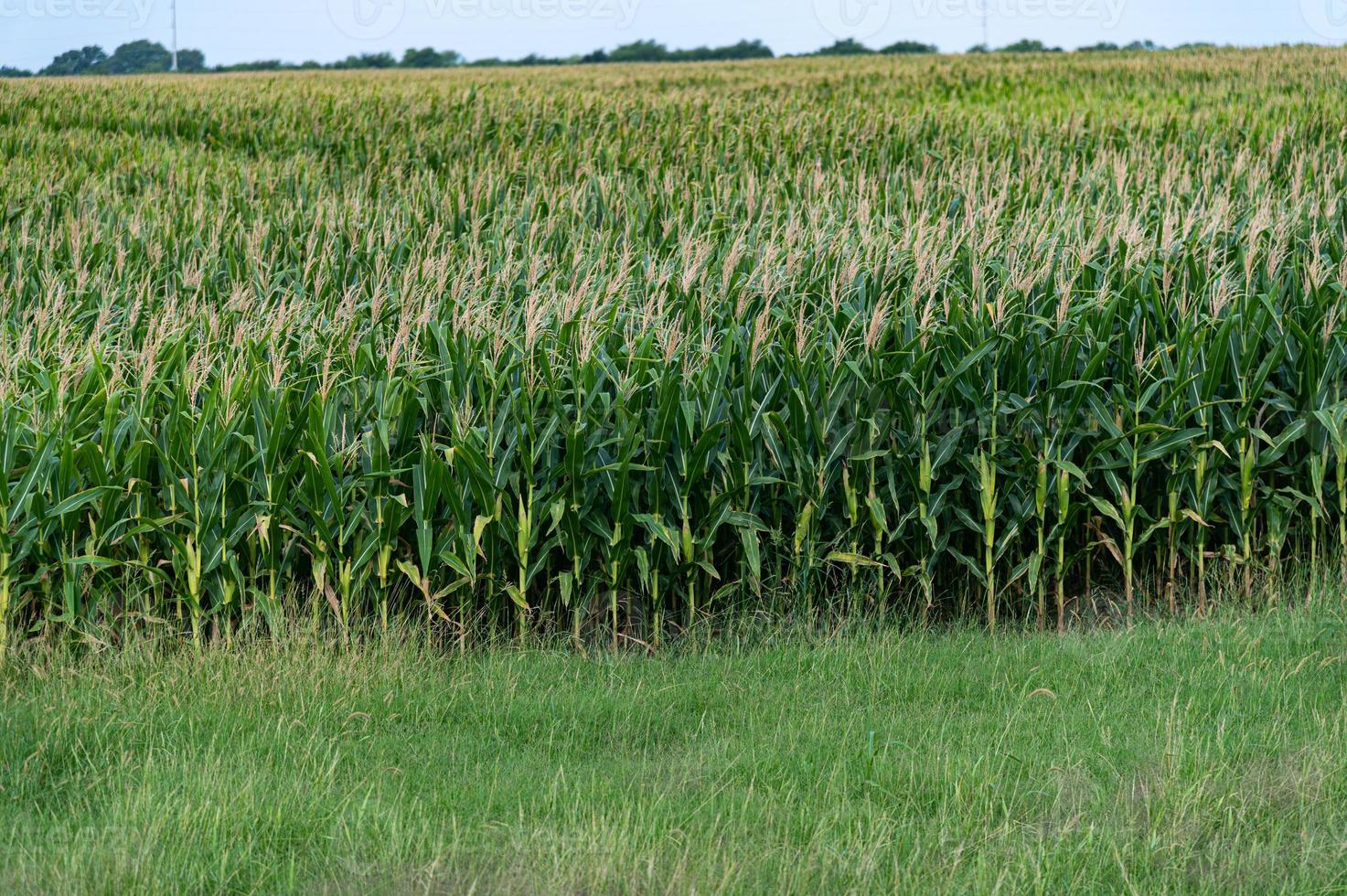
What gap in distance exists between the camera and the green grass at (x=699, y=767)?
3.42m

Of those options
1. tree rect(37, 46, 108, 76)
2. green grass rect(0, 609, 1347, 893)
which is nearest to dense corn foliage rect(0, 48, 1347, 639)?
green grass rect(0, 609, 1347, 893)

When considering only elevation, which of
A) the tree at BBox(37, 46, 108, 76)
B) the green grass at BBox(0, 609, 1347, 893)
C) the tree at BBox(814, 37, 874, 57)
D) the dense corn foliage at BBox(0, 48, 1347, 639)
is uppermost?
the tree at BBox(814, 37, 874, 57)

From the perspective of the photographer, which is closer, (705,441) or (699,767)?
(699,767)

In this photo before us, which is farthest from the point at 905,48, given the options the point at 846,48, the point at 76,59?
the point at 76,59

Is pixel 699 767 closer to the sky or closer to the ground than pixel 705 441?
closer to the ground

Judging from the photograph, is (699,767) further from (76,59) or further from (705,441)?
(76,59)

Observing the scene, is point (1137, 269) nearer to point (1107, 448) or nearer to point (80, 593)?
point (1107, 448)

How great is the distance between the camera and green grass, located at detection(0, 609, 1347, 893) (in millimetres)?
3418

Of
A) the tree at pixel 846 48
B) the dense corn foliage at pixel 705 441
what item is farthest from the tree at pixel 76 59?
the tree at pixel 846 48

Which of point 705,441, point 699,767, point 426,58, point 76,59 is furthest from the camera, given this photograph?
point 426,58

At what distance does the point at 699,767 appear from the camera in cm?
416

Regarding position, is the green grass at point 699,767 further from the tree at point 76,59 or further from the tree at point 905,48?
the tree at point 905,48

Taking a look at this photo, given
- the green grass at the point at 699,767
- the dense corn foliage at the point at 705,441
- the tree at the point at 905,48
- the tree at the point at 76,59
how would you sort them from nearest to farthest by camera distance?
the green grass at the point at 699,767, the dense corn foliage at the point at 705,441, the tree at the point at 76,59, the tree at the point at 905,48

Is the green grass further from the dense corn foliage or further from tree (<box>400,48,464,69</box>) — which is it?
tree (<box>400,48,464,69</box>)
